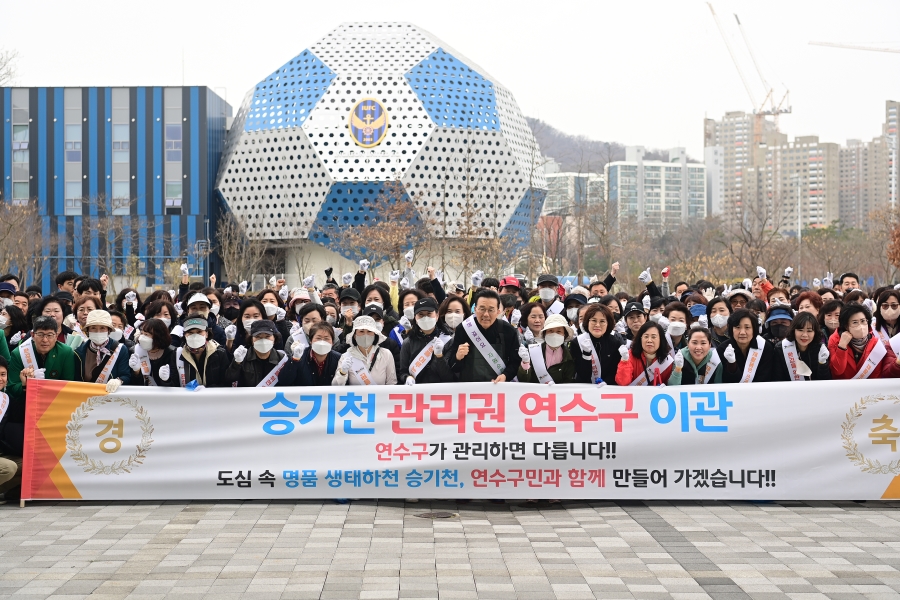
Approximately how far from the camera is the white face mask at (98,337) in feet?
27.2

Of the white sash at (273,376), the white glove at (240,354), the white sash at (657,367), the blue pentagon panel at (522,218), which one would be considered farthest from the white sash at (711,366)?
the blue pentagon panel at (522,218)

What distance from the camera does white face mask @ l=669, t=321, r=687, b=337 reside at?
8555mm

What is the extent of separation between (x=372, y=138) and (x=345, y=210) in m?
3.70

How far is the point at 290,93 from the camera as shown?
152 ft

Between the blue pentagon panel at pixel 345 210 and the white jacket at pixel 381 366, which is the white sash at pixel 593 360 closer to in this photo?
the white jacket at pixel 381 366

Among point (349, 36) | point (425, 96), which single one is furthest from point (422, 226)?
point (349, 36)

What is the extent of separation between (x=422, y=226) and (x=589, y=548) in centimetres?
3855

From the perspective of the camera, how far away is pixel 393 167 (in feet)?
148

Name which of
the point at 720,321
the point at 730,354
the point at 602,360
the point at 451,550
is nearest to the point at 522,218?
the point at 720,321

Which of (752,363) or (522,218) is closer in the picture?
(752,363)

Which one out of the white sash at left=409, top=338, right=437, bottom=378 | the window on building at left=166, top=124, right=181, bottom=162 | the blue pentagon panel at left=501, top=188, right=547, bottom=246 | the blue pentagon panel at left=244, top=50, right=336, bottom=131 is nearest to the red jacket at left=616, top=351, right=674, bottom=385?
the white sash at left=409, top=338, right=437, bottom=378

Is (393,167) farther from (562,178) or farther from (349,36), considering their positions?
(562,178)

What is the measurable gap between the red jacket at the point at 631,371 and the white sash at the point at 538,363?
1.89 feet

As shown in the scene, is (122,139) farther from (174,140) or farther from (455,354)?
(455,354)
